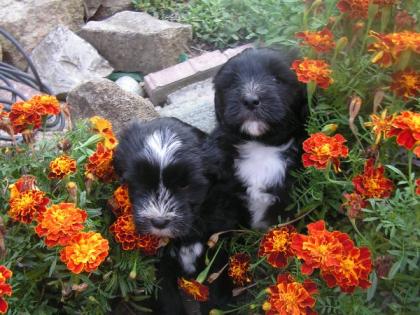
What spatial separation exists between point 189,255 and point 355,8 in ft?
4.14

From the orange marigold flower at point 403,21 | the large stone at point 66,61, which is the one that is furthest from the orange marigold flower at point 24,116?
the large stone at point 66,61

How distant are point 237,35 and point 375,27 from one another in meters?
2.03

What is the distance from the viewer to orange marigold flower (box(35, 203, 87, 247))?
1915mm

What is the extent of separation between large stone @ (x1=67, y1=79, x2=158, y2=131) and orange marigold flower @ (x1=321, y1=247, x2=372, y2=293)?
6.09 ft

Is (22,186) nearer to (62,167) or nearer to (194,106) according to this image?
(62,167)

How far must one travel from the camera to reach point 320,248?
5.68ft

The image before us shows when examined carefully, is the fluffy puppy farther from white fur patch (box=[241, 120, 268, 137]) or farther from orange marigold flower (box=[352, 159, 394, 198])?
orange marigold flower (box=[352, 159, 394, 198])

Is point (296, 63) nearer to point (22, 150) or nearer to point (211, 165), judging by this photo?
point (211, 165)

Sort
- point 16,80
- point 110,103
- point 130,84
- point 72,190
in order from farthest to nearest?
point 130,84 < point 16,80 < point 110,103 < point 72,190

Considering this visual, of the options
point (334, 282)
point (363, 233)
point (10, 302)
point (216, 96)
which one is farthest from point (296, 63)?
point (10, 302)

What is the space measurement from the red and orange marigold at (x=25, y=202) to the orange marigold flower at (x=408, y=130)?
1234mm

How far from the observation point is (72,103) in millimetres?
3465

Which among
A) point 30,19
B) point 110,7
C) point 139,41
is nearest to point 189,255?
point 139,41

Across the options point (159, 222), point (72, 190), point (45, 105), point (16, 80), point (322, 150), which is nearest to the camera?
point (322, 150)
